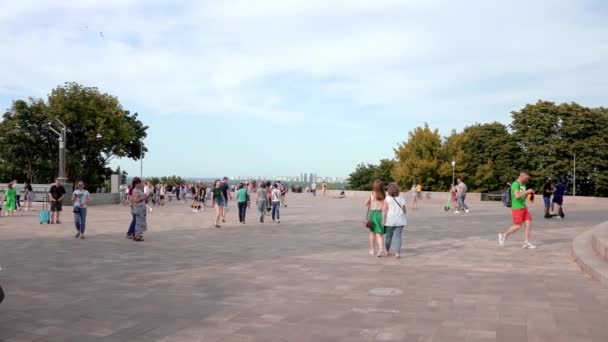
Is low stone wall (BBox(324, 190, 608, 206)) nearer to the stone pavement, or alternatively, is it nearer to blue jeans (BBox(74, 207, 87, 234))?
the stone pavement

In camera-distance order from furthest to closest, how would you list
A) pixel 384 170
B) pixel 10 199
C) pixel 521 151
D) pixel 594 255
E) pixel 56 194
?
pixel 384 170 → pixel 521 151 → pixel 10 199 → pixel 56 194 → pixel 594 255

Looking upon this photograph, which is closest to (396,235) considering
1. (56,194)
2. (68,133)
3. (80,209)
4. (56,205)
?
(80,209)

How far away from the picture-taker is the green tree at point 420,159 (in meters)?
62.6

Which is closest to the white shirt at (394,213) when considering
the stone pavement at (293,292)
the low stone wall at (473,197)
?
the stone pavement at (293,292)

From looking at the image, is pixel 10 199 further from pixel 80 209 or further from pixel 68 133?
pixel 68 133

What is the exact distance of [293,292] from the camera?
24.2 feet

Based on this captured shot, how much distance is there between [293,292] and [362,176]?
82.3 meters

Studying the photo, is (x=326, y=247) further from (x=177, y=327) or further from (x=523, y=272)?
(x=177, y=327)

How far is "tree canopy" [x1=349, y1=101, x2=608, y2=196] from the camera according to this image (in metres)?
53.1

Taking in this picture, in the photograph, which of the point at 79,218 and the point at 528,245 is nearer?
the point at 528,245

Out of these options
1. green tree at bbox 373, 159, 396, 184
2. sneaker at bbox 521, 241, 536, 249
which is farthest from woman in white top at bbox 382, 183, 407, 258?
green tree at bbox 373, 159, 396, 184

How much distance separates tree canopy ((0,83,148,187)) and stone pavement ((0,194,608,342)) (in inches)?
1148

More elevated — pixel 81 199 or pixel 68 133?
pixel 68 133

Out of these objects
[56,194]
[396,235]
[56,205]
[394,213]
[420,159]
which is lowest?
[396,235]
